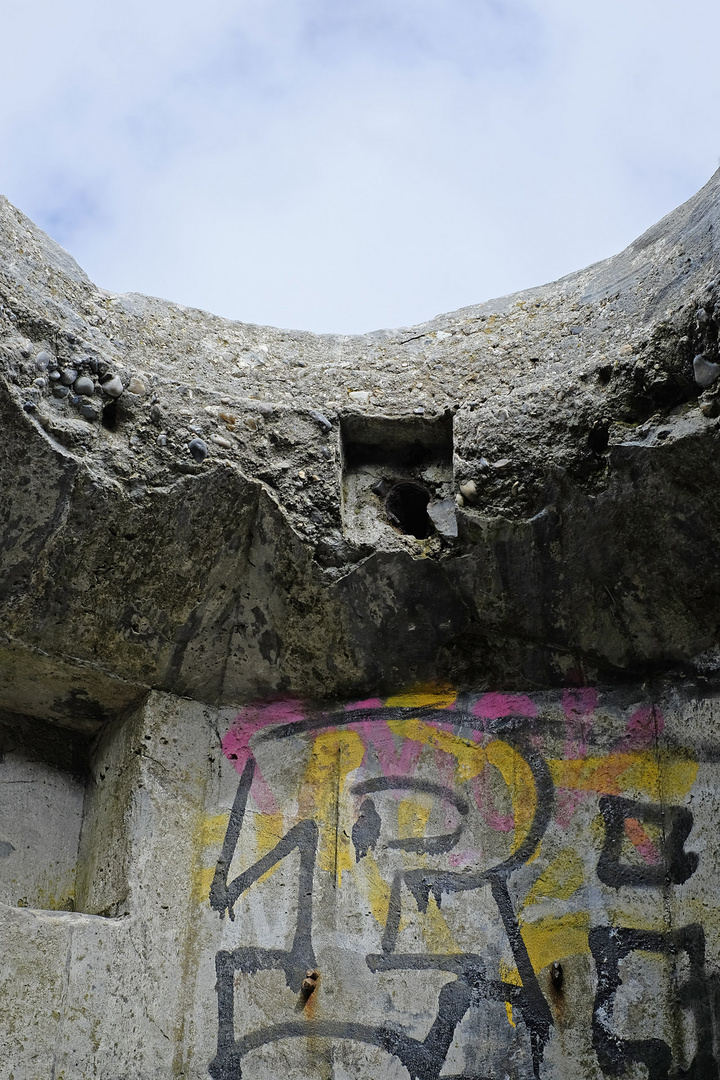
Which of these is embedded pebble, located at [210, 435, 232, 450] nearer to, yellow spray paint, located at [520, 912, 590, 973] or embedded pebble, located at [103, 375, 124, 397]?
embedded pebble, located at [103, 375, 124, 397]

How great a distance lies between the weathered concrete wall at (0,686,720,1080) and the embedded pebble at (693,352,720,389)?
869 mm

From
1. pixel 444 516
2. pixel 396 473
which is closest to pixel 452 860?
pixel 444 516

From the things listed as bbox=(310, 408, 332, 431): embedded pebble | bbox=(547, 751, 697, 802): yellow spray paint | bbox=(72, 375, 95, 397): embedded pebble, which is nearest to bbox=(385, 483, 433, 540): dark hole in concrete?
bbox=(310, 408, 332, 431): embedded pebble

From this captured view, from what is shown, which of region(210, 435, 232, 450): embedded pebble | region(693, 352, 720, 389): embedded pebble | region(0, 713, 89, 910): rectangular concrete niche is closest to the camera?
region(693, 352, 720, 389): embedded pebble

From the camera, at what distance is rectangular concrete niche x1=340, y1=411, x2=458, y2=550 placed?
10.1ft

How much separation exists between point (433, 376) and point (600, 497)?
0.71 metres

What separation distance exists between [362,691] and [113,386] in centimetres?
115

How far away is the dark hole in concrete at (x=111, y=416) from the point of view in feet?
9.42

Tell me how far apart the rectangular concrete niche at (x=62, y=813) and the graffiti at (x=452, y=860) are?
12.7 inches

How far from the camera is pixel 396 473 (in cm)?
319

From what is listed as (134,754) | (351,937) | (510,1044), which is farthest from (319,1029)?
(134,754)

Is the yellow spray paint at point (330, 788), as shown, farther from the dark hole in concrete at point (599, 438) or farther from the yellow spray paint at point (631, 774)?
the dark hole in concrete at point (599, 438)

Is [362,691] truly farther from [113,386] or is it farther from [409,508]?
[113,386]

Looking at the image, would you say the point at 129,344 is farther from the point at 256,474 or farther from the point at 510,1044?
the point at 510,1044
